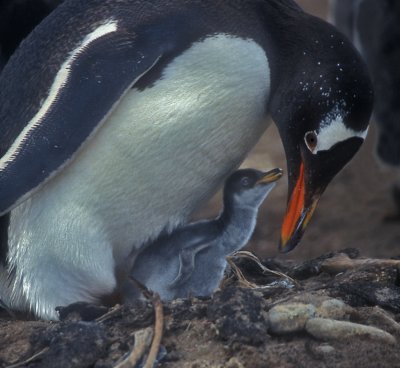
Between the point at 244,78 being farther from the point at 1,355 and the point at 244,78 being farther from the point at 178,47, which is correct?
the point at 1,355

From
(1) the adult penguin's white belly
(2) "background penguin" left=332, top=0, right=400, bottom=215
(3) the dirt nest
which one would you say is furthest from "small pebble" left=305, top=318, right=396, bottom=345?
(2) "background penguin" left=332, top=0, right=400, bottom=215

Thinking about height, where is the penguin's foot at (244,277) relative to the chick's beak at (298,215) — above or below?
below

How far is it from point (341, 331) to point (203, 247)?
0.65 m

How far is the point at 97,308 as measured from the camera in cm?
252

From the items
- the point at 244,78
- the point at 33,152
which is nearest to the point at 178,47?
the point at 244,78

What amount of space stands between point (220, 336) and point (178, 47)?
812 millimetres

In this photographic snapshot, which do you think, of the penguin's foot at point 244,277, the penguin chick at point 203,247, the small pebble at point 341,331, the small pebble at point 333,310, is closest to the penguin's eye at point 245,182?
the penguin chick at point 203,247

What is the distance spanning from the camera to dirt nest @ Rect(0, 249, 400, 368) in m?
2.13

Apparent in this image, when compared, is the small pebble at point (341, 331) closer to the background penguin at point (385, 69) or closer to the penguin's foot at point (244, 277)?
the penguin's foot at point (244, 277)

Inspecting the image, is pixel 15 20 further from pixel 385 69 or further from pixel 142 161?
pixel 385 69

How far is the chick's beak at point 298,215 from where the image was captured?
2547 mm

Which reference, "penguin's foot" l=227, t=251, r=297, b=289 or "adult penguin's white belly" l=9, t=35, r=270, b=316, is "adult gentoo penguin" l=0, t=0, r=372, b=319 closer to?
"adult penguin's white belly" l=9, t=35, r=270, b=316

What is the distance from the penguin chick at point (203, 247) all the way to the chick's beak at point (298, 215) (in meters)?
0.25

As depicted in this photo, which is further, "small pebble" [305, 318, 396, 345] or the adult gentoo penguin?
the adult gentoo penguin
